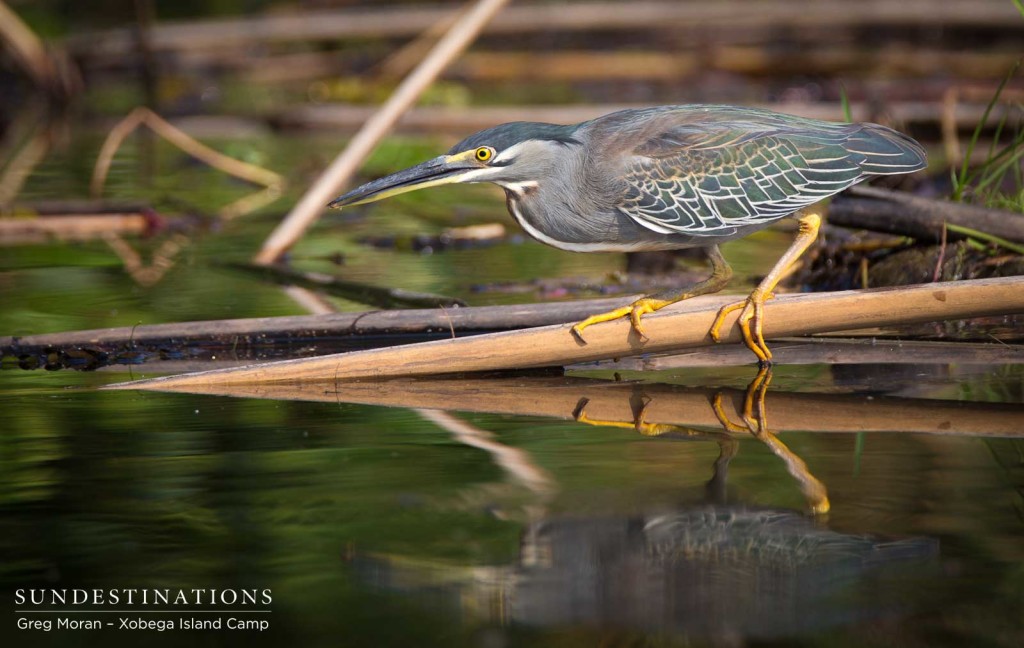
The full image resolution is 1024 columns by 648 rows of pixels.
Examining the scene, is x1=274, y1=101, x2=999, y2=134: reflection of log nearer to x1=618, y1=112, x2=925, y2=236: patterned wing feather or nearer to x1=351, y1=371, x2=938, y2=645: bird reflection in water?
x1=618, y1=112, x2=925, y2=236: patterned wing feather

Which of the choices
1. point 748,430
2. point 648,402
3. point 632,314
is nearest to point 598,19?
point 632,314

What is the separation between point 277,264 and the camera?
841 centimetres

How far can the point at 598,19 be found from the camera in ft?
52.3

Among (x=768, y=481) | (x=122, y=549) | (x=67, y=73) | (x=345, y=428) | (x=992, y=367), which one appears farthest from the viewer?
(x=67, y=73)

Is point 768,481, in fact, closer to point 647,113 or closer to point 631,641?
point 631,641

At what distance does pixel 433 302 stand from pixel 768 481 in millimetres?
3035

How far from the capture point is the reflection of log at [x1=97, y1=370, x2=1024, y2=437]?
479cm

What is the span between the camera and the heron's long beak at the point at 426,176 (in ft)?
17.4

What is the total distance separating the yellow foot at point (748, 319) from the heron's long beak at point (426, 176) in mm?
1116

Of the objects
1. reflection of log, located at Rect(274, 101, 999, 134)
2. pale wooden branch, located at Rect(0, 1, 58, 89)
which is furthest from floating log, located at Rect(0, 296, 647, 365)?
pale wooden branch, located at Rect(0, 1, 58, 89)

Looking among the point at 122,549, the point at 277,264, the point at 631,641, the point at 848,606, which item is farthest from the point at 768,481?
the point at 277,264

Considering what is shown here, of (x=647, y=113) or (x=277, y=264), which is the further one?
(x=277, y=264)

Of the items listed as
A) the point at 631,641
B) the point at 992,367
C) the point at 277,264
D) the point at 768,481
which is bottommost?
the point at 631,641

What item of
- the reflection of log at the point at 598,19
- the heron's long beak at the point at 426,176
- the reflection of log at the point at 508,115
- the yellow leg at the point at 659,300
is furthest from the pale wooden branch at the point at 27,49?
the yellow leg at the point at 659,300
